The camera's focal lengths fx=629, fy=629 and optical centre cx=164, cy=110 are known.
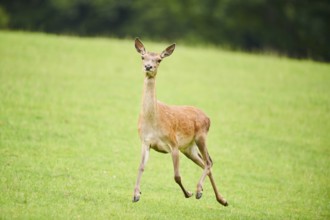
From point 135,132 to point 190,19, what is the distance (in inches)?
1629

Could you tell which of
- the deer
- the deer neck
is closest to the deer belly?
the deer

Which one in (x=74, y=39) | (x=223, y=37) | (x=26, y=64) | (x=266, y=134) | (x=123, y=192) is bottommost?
(x=123, y=192)

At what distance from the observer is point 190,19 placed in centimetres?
5941

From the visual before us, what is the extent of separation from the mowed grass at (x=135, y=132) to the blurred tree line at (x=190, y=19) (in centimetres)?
2354

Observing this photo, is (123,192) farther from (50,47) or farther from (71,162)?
(50,47)

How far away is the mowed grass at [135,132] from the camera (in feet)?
40.2

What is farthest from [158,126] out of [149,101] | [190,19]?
[190,19]

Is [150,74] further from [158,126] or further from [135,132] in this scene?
[135,132]

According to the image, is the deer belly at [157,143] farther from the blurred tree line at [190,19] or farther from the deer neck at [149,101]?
the blurred tree line at [190,19]

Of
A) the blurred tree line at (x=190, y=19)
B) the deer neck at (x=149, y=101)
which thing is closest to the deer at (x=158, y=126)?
the deer neck at (x=149, y=101)

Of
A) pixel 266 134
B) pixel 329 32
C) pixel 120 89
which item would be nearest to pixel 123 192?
pixel 266 134

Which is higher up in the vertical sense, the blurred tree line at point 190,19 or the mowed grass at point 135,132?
the blurred tree line at point 190,19

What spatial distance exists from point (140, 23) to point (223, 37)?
798 centimetres

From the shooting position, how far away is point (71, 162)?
48.1 ft
